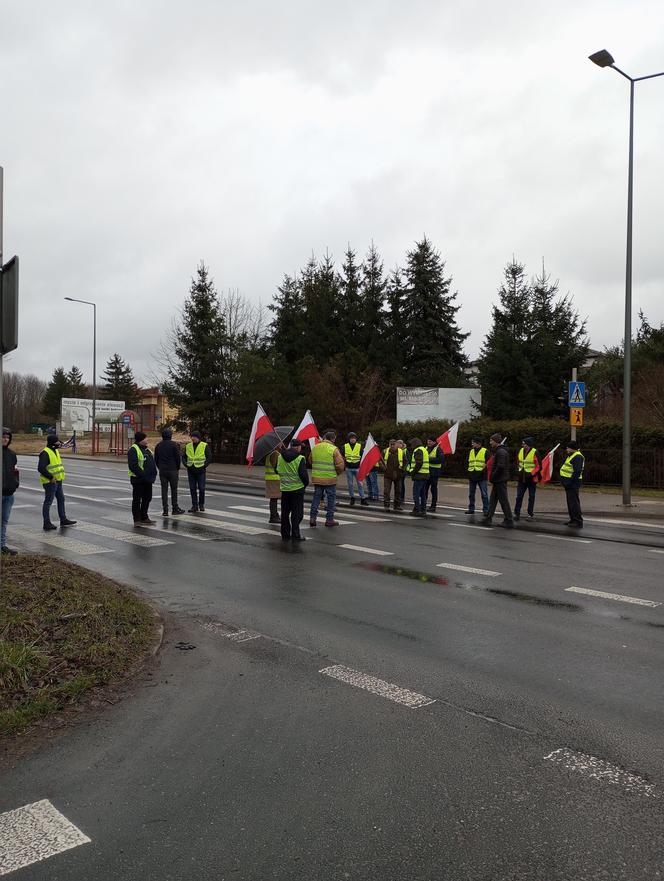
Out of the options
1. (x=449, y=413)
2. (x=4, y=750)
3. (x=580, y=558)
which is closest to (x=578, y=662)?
(x=4, y=750)

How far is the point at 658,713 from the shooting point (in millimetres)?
4395

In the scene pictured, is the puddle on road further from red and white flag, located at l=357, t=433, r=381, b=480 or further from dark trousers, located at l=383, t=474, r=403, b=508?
red and white flag, located at l=357, t=433, r=381, b=480

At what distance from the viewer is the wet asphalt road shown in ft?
9.57

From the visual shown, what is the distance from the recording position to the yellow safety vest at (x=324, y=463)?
536 inches

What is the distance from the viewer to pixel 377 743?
156 inches

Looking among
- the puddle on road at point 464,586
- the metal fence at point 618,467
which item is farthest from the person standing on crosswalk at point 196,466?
the metal fence at point 618,467

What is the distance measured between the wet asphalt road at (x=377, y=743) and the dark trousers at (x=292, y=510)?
301 centimetres

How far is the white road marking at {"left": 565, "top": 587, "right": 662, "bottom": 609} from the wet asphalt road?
52 mm

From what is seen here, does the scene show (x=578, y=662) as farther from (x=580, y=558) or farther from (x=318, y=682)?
(x=580, y=558)

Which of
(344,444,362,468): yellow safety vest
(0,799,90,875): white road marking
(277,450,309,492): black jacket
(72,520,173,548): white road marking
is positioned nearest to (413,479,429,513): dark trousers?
(344,444,362,468): yellow safety vest

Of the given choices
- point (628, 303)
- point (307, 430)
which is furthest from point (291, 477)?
point (628, 303)

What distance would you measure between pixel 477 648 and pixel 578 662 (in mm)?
792

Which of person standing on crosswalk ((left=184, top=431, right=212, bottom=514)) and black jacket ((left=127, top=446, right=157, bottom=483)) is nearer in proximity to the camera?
black jacket ((left=127, top=446, right=157, bottom=483))

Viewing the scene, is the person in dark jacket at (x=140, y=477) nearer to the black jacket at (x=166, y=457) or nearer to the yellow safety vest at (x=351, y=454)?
the black jacket at (x=166, y=457)
